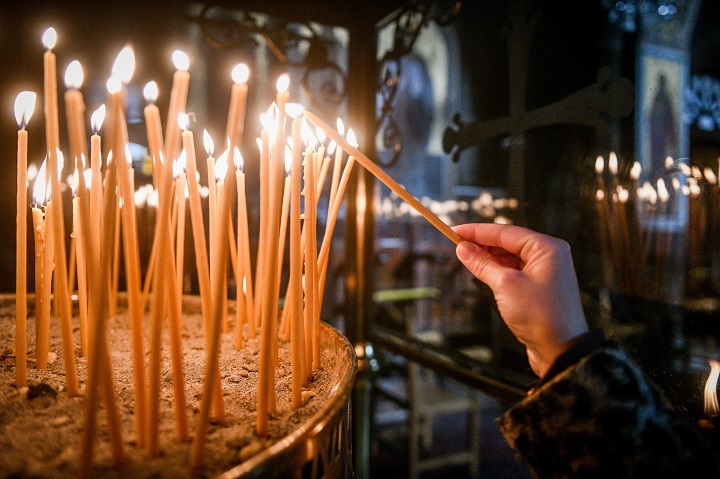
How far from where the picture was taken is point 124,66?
0.39 meters

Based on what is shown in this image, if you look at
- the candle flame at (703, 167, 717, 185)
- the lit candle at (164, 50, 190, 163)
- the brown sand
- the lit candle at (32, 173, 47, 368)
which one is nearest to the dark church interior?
the candle flame at (703, 167, 717, 185)

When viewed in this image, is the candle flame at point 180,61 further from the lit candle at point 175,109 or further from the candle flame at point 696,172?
the candle flame at point 696,172

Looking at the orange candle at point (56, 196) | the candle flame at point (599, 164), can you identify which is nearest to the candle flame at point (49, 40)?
the orange candle at point (56, 196)

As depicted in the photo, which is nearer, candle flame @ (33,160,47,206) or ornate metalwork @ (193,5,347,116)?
candle flame @ (33,160,47,206)

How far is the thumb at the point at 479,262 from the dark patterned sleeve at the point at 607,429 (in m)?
0.15

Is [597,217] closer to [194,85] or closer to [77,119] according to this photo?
[77,119]

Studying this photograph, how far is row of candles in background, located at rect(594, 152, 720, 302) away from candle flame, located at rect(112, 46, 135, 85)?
0.80 meters

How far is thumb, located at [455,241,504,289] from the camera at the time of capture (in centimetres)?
57

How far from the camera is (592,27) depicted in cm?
90

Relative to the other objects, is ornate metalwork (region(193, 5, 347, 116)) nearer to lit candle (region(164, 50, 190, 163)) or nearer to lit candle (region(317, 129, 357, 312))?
lit candle (region(317, 129, 357, 312))

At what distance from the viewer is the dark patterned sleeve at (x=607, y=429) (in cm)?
44

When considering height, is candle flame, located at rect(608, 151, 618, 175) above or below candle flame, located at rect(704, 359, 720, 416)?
above

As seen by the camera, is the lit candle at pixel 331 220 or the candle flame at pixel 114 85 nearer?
the candle flame at pixel 114 85

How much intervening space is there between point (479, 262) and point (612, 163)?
0.42 meters
